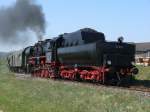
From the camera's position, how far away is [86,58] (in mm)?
26609

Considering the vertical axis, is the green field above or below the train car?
below

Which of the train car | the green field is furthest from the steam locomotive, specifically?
the train car

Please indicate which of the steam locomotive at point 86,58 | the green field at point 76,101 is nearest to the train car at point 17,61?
the steam locomotive at point 86,58

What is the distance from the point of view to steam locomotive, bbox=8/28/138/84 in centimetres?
2491

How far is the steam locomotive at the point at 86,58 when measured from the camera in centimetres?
2491

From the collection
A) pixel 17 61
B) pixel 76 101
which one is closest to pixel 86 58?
pixel 76 101

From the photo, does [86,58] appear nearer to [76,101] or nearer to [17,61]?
[76,101]

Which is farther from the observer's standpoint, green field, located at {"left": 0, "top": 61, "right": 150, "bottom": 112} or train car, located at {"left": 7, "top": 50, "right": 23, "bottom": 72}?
train car, located at {"left": 7, "top": 50, "right": 23, "bottom": 72}

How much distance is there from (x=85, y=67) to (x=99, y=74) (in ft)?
8.71

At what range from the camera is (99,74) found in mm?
25125

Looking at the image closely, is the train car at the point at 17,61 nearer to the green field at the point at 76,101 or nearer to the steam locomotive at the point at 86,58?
the steam locomotive at the point at 86,58

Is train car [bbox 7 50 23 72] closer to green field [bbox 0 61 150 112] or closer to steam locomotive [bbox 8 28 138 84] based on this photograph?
steam locomotive [bbox 8 28 138 84]

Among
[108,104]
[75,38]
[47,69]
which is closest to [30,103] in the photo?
[108,104]

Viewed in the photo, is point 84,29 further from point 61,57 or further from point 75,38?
point 61,57
